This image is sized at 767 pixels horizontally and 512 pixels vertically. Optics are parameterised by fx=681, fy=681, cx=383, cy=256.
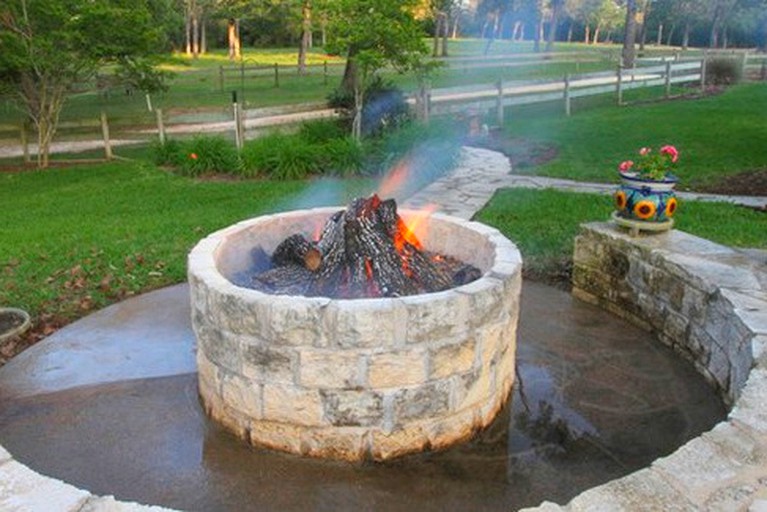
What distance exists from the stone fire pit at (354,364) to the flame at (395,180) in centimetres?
648

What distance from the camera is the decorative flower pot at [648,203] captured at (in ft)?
17.6

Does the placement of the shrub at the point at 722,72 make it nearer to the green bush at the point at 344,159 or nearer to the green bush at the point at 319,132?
the green bush at the point at 319,132

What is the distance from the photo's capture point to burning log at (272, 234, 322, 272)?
446 cm

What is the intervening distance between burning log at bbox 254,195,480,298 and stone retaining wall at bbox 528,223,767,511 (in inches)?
58.9

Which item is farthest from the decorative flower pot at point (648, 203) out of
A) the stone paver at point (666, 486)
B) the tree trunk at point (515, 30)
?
the tree trunk at point (515, 30)

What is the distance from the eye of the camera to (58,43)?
13.1 metres

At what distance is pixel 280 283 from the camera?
443cm

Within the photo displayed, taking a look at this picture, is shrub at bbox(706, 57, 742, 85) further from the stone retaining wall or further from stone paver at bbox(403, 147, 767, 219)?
the stone retaining wall

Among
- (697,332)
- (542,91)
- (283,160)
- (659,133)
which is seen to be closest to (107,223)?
(283,160)

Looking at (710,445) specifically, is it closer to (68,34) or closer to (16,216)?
(16,216)

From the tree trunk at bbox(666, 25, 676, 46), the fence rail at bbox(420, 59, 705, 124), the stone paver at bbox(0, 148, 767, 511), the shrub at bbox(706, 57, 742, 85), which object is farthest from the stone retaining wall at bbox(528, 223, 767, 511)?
the tree trunk at bbox(666, 25, 676, 46)

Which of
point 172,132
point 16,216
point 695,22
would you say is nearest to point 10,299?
point 16,216

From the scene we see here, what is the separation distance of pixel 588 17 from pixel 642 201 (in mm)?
65175

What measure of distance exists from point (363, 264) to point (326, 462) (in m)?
1.26
